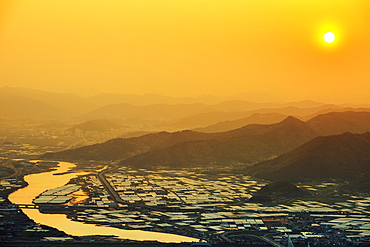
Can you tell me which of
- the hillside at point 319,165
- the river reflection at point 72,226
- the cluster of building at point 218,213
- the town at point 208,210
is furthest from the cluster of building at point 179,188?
the river reflection at point 72,226

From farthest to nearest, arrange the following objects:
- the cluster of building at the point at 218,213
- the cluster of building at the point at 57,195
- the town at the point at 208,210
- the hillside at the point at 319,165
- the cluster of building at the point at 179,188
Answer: the hillside at the point at 319,165 → the cluster of building at the point at 179,188 → the cluster of building at the point at 57,195 → the cluster of building at the point at 218,213 → the town at the point at 208,210

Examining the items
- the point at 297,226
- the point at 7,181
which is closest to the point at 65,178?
the point at 7,181

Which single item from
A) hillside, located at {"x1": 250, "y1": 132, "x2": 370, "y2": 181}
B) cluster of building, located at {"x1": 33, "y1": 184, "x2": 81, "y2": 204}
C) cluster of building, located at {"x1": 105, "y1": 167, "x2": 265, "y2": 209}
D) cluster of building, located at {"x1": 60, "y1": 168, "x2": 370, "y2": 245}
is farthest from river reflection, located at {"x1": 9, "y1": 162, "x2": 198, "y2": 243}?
hillside, located at {"x1": 250, "y1": 132, "x2": 370, "y2": 181}

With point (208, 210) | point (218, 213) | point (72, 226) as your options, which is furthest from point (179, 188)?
point (72, 226)

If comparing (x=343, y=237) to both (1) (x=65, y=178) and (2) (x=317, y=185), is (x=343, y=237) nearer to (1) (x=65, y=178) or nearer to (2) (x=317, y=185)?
(2) (x=317, y=185)

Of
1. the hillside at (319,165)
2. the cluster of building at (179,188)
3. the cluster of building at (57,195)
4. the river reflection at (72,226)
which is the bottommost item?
the river reflection at (72,226)

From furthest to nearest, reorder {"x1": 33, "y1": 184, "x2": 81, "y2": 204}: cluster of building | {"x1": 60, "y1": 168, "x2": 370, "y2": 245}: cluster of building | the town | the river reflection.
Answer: {"x1": 33, "y1": 184, "x2": 81, "y2": 204}: cluster of building → {"x1": 60, "y1": 168, "x2": 370, "y2": 245}: cluster of building → the town → the river reflection

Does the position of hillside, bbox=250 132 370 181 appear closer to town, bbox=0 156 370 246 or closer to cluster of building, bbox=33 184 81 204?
town, bbox=0 156 370 246

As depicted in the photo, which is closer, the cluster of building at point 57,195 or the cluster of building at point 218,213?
the cluster of building at point 218,213

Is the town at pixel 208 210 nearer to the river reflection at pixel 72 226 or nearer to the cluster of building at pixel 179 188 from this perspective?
the cluster of building at pixel 179 188
